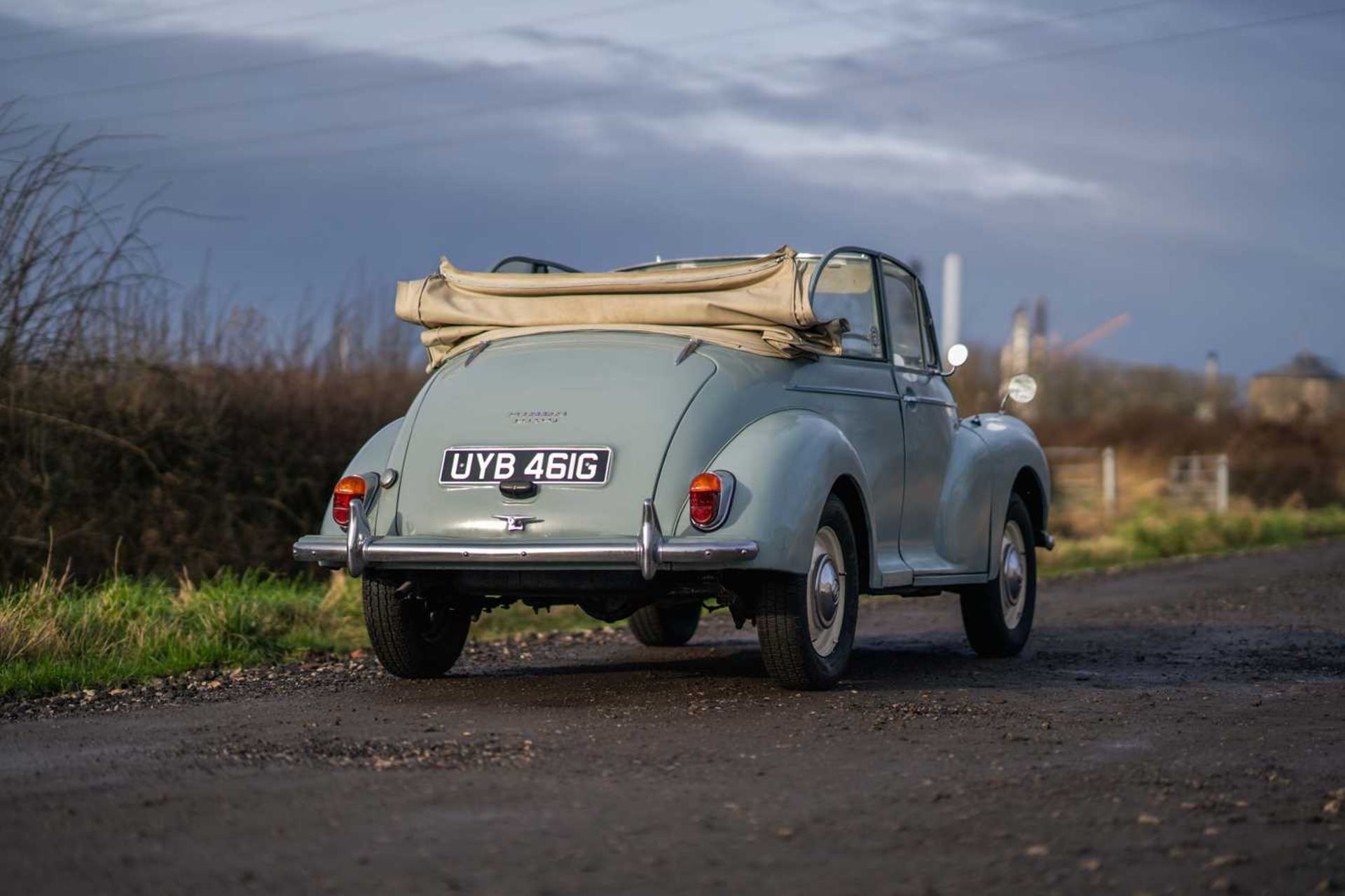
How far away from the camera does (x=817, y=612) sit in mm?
7531

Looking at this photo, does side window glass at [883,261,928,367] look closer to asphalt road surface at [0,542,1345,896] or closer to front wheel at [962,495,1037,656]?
front wheel at [962,495,1037,656]

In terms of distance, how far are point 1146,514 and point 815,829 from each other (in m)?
22.7

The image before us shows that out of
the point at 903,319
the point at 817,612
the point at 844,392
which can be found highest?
the point at 903,319

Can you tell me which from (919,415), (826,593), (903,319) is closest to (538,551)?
(826,593)

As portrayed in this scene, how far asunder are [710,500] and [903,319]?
284 centimetres

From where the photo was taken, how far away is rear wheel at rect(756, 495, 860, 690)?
7219mm

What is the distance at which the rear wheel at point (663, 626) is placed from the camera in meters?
10.3

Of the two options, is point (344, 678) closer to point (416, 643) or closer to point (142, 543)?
point (416, 643)

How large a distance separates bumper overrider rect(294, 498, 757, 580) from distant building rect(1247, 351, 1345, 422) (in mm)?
35242

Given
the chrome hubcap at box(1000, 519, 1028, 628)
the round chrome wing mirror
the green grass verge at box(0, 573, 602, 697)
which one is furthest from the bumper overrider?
the round chrome wing mirror

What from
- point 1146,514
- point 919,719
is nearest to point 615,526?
point 919,719

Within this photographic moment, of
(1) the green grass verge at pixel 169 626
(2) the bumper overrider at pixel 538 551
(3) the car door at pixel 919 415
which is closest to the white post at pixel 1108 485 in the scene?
(1) the green grass verge at pixel 169 626

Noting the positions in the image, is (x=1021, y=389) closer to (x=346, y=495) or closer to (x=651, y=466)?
(x=651, y=466)

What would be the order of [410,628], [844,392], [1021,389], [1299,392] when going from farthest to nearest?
[1299,392] < [1021,389] < [844,392] < [410,628]
